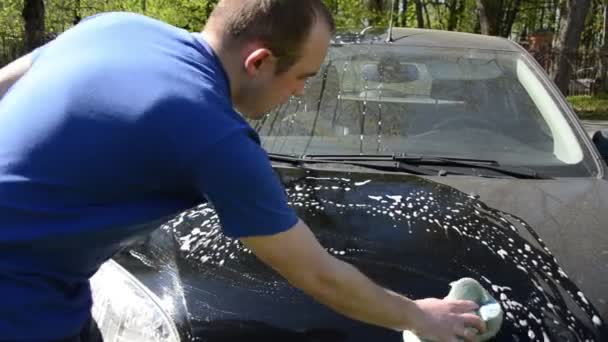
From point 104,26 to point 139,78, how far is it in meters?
0.23

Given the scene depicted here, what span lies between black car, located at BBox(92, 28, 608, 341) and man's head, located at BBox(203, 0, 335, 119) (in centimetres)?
60

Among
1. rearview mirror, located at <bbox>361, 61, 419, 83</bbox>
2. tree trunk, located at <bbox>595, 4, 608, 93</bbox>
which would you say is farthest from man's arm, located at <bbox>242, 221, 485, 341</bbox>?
tree trunk, located at <bbox>595, 4, 608, 93</bbox>

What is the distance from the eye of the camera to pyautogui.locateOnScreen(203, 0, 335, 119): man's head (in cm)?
147

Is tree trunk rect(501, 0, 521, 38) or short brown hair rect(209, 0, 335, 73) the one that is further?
tree trunk rect(501, 0, 521, 38)

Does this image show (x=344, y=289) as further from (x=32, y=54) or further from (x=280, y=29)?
(x=32, y=54)

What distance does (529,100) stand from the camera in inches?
130

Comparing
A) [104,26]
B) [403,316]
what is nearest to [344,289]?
[403,316]

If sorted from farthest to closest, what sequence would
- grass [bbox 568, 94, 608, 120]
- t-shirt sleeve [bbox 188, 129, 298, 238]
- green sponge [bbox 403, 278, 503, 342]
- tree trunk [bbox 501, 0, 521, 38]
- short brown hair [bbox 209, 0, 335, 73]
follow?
1. tree trunk [bbox 501, 0, 521, 38]
2. grass [bbox 568, 94, 608, 120]
3. green sponge [bbox 403, 278, 503, 342]
4. short brown hair [bbox 209, 0, 335, 73]
5. t-shirt sleeve [bbox 188, 129, 298, 238]

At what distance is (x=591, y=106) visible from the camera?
1852 cm

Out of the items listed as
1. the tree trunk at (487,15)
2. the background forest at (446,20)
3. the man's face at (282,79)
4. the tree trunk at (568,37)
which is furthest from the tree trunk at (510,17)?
the man's face at (282,79)

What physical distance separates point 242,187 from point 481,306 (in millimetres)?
701

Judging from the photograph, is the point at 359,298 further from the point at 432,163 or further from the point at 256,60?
the point at 432,163

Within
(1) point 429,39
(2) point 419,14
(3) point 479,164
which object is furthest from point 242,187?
(2) point 419,14

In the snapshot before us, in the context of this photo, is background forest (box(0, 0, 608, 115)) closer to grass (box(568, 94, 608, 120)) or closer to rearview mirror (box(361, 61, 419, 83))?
grass (box(568, 94, 608, 120))
